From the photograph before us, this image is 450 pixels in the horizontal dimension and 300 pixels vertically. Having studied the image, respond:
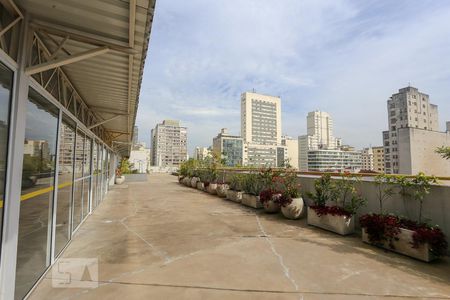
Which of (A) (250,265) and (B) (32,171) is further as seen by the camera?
(A) (250,265)

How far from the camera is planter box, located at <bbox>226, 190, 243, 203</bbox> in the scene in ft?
32.9

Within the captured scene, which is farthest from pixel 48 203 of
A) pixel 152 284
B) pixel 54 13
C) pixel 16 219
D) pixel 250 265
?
pixel 250 265

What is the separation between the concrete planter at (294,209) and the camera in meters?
6.75

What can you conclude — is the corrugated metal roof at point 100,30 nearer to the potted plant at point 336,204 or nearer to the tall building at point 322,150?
the potted plant at point 336,204

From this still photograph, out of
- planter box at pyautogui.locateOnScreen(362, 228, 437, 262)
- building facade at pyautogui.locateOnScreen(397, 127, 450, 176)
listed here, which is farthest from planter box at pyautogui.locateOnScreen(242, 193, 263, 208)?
building facade at pyautogui.locateOnScreen(397, 127, 450, 176)

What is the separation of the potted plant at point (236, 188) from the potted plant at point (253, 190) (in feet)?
1.43

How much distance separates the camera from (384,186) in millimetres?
5129

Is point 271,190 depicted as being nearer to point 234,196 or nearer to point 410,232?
point 234,196

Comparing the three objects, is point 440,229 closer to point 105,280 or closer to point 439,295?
point 439,295

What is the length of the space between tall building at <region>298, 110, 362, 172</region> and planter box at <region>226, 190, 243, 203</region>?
63128mm

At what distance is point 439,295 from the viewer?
2803mm

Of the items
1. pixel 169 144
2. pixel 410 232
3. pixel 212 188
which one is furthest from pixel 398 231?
pixel 169 144

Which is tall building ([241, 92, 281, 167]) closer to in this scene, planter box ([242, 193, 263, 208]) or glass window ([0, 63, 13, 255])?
planter box ([242, 193, 263, 208])

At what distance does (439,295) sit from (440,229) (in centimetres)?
162
